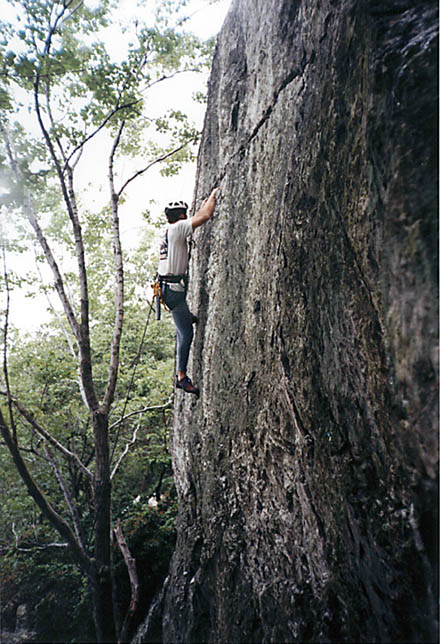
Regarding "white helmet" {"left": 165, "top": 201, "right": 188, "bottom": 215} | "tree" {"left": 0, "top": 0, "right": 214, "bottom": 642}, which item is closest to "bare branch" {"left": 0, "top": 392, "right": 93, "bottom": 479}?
"tree" {"left": 0, "top": 0, "right": 214, "bottom": 642}

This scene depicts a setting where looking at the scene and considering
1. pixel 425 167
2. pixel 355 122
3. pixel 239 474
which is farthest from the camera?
pixel 239 474

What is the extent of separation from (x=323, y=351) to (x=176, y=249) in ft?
10.1

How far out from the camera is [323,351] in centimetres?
301

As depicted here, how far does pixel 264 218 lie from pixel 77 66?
464 cm

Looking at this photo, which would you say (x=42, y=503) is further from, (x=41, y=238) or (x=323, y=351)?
(x=323, y=351)

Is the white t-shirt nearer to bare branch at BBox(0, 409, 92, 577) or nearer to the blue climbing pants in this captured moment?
the blue climbing pants

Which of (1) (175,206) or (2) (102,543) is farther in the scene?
(2) (102,543)

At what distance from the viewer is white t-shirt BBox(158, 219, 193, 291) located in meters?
5.25

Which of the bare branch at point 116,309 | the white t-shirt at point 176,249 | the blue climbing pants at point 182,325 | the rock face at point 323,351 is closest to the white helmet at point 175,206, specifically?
the white t-shirt at point 176,249

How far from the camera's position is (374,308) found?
2447mm

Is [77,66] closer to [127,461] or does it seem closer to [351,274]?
[351,274]

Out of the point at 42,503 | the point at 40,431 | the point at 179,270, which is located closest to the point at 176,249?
the point at 179,270

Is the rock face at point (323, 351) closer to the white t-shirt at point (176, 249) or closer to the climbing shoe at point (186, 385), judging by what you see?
the climbing shoe at point (186, 385)

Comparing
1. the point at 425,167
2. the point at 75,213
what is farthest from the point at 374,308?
the point at 75,213
